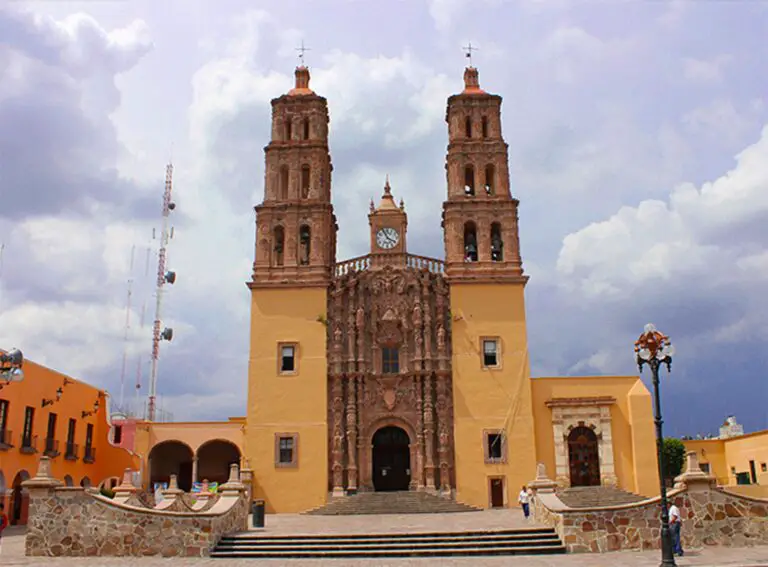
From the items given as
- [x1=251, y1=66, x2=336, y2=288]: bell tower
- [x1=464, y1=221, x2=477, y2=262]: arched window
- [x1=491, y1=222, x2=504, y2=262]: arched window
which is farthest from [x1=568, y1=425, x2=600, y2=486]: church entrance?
[x1=251, y1=66, x2=336, y2=288]: bell tower

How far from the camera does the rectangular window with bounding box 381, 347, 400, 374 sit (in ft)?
106

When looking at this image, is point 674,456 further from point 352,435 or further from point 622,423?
point 352,435

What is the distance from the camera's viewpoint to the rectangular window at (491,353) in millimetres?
31750

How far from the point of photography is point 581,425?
31156mm

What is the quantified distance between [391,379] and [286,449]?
5006 mm

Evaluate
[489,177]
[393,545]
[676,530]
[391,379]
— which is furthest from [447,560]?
[489,177]

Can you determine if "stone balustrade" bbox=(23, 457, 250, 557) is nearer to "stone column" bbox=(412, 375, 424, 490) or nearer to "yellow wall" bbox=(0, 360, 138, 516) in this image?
"yellow wall" bbox=(0, 360, 138, 516)

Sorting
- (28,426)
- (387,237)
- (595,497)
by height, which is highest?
(387,237)

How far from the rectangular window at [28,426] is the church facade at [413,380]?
8.20 metres

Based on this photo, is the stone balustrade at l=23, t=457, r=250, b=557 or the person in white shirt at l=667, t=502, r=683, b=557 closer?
the person in white shirt at l=667, t=502, r=683, b=557

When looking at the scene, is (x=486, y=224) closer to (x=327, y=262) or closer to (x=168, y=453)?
(x=327, y=262)

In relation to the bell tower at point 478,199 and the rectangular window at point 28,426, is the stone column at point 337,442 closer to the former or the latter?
the bell tower at point 478,199

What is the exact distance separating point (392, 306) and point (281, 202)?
681 centimetres

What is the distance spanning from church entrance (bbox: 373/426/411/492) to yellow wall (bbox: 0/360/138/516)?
1323 cm
